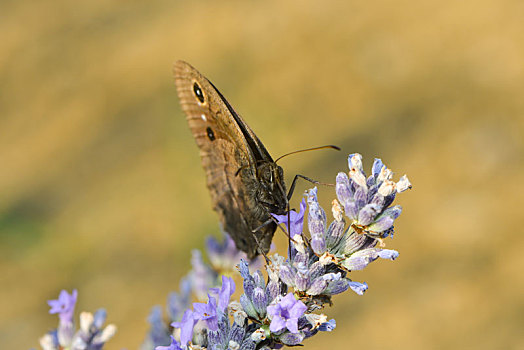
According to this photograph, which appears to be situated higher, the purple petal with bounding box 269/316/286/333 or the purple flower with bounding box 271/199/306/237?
the purple flower with bounding box 271/199/306/237

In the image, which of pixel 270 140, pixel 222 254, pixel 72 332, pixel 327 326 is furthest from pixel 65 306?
pixel 270 140

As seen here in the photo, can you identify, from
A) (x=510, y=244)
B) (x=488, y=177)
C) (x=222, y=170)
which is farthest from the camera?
(x=488, y=177)

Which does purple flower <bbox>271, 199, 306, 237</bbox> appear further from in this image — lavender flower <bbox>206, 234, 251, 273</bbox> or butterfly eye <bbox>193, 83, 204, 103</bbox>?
lavender flower <bbox>206, 234, 251, 273</bbox>

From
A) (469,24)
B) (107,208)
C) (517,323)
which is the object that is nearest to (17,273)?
(107,208)

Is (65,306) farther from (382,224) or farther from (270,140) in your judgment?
(270,140)

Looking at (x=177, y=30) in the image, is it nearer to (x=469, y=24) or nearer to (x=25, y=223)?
(x=25, y=223)

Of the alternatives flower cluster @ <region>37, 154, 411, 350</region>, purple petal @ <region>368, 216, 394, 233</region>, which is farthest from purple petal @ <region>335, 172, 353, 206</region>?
purple petal @ <region>368, 216, 394, 233</region>

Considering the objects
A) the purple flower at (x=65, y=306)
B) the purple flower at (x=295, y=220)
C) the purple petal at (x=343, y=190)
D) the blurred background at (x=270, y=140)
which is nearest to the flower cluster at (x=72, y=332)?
the purple flower at (x=65, y=306)
